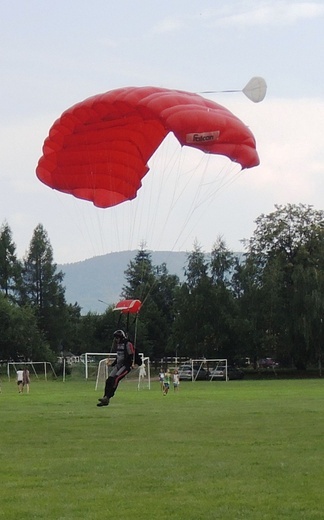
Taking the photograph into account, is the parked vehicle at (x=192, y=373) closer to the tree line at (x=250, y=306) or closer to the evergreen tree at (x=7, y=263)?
the tree line at (x=250, y=306)

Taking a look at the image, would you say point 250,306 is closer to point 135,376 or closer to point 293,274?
point 293,274

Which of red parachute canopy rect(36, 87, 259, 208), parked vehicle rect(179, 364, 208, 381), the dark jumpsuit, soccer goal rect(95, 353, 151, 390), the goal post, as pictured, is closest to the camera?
red parachute canopy rect(36, 87, 259, 208)

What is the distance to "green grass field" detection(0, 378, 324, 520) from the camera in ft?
31.0

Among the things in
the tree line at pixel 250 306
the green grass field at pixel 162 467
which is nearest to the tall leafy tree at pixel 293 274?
the tree line at pixel 250 306

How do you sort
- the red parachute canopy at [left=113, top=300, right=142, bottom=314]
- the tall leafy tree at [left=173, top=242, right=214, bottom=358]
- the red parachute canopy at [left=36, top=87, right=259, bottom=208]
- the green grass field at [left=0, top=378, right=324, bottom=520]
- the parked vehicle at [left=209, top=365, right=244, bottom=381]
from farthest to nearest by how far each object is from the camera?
the tall leafy tree at [left=173, top=242, right=214, bottom=358] < the parked vehicle at [left=209, top=365, right=244, bottom=381] < the red parachute canopy at [left=113, top=300, right=142, bottom=314] < the red parachute canopy at [left=36, top=87, right=259, bottom=208] < the green grass field at [left=0, top=378, right=324, bottom=520]

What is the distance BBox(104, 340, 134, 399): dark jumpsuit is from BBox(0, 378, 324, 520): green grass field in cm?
93

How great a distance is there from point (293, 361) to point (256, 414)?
45020 millimetres

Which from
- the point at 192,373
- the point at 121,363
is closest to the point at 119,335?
the point at 121,363

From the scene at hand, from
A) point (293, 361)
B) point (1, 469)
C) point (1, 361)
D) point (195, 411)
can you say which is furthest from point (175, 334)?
point (1, 469)

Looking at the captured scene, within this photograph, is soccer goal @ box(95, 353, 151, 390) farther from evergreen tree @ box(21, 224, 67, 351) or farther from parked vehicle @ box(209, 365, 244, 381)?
evergreen tree @ box(21, 224, 67, 351)

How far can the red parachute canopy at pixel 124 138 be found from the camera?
16.2 metres

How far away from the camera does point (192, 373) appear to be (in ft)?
188

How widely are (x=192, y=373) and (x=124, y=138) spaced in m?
39.6

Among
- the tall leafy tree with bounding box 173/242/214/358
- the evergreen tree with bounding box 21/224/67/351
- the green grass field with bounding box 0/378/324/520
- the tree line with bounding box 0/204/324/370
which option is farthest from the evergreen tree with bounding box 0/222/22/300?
the green grass field with bounding box 0/378/324/520
